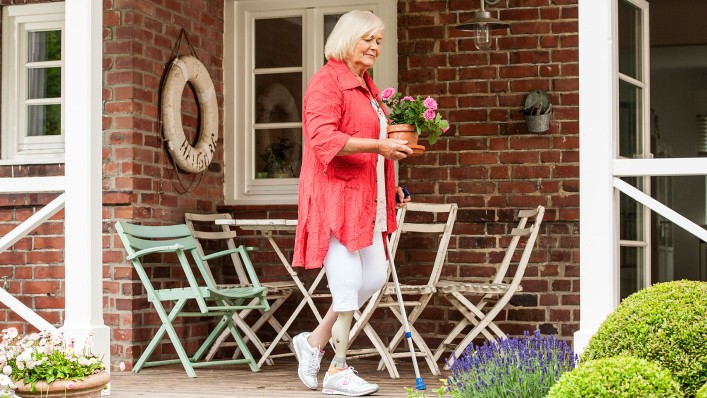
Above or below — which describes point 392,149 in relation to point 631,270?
above

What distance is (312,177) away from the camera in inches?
198

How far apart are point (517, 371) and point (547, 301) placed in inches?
105

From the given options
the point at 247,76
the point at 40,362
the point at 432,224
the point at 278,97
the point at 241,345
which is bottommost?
the point at 241,345

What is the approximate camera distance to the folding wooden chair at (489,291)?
6082 millimetres

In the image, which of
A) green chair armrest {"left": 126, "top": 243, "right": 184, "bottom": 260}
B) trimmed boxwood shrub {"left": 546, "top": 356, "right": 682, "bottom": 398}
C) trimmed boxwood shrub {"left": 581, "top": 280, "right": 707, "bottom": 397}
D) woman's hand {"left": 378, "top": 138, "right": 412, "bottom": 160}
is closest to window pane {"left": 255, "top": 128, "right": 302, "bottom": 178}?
green chair armrest {"left": 126, "top": 243, "right": 184, "bottom": 260}

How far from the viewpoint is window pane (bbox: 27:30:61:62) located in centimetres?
672

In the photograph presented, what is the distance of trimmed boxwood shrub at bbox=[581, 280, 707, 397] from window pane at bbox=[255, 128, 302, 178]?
3.70 m

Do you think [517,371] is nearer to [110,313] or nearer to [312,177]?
[312,177]

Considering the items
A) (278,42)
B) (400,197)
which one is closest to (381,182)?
(400,197)

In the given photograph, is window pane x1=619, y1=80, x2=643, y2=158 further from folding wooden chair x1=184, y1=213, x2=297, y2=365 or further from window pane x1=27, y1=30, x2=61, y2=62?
window pane x1=27, y1=30, x2=61, y2=62

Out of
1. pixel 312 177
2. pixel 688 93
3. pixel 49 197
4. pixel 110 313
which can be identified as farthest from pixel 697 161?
pixel 688 93

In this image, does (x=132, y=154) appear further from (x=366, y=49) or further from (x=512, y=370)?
(x=512, y=370)

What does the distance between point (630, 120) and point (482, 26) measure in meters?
0.99

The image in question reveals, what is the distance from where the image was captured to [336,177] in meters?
4.97
